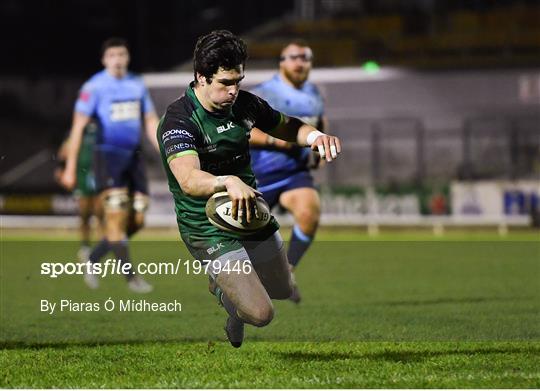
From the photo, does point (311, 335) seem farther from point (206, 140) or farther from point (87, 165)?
point (87, 165)

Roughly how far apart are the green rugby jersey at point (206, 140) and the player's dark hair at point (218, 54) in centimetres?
26

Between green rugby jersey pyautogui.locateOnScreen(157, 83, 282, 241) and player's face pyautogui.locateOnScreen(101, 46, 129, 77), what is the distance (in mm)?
5012

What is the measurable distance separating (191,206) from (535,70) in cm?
2254

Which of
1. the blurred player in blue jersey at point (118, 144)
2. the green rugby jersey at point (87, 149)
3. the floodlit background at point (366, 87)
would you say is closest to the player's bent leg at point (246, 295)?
the blurred player in blue jersey at point (118, 144)

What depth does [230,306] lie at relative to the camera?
269 inches

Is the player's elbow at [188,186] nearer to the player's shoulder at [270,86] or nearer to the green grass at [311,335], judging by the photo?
the green grass at [311,335]

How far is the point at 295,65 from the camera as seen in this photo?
10.4 meters

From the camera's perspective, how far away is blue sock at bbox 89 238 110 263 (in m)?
11.6

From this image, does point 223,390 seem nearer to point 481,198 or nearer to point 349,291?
point 349,291

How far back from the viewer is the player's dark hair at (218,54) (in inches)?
242

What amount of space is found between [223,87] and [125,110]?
576 centimetres

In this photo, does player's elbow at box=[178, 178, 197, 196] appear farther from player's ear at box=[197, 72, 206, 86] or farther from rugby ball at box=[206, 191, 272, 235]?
player's ear at box=[197, 72, 206, 86]

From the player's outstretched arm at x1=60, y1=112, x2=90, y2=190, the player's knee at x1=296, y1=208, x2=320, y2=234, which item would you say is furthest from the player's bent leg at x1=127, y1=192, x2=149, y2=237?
the player's knee at x1=296, y1=208, x2=320, y2=234

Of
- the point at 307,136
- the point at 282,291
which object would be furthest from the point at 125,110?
the point at 307,136
